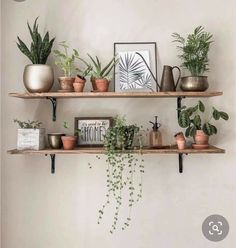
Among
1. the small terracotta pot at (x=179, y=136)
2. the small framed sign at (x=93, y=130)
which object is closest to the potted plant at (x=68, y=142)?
the small framed sign at (x=93, y=130)

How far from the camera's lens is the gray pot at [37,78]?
5.74 feet

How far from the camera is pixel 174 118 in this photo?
192 cm

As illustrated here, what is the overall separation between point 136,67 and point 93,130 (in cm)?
50

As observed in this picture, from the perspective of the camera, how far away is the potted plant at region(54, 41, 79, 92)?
5.85 ft

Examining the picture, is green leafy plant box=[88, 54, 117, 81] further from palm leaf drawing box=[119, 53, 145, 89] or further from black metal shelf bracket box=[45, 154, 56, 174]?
black metal shelf bracket box=[45, 154, 56, 174]

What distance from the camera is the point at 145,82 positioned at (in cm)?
188

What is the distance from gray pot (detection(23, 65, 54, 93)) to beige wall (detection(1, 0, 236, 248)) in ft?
0.63

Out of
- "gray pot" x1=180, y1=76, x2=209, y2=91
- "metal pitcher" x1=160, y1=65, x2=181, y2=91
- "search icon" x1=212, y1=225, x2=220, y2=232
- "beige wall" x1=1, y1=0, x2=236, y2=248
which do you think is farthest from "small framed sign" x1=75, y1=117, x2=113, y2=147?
"search icon" x1=212, y1=225, x2=220, y2=232

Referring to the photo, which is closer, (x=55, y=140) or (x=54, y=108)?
(x=55, y=140)

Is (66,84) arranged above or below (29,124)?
above

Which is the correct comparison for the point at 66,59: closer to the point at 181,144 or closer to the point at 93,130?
the point at 93,130

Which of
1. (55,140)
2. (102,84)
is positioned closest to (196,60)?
(102,84)

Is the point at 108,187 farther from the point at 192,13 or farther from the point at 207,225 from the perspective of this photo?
the point at 192,13

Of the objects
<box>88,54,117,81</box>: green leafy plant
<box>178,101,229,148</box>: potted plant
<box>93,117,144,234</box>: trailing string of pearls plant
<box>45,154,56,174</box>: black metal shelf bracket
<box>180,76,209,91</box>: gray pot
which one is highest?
<box>88,54,117,81</box>: green leafy plant
